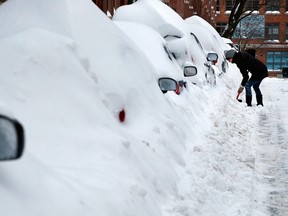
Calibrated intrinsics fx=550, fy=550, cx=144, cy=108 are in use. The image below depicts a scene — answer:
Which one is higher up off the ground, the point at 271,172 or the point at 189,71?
the point at 189,71

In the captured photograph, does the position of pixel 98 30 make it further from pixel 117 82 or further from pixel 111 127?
pixel 111 127

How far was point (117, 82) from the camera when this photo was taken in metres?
4.41

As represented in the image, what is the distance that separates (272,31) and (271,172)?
211 feet

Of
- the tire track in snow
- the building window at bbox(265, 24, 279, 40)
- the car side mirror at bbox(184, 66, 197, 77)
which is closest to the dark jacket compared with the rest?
the tire track in snow

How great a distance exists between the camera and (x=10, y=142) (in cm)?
194

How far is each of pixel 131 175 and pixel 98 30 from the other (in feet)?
5.26

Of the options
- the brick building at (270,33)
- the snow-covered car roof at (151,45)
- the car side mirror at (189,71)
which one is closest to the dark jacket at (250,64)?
the car side mirror at (189,71)

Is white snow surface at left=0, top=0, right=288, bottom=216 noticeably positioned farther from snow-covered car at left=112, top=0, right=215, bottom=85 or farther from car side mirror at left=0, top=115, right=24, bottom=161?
snow-covered car at left=112, top=0, right=215, bottom=85

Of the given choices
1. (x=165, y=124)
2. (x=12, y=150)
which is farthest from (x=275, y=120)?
(x=12, y=150)

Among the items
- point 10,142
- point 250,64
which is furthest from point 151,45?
point 10,142

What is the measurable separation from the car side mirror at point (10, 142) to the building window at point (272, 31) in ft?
223

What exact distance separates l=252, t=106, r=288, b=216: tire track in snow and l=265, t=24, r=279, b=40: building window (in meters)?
59.9

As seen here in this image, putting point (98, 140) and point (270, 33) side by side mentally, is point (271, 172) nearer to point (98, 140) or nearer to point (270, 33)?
point (98, 140)

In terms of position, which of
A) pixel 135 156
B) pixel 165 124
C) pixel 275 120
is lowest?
pixel 275 120
